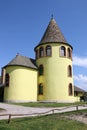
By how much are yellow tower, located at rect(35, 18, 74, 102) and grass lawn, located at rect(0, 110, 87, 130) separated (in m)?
19.8

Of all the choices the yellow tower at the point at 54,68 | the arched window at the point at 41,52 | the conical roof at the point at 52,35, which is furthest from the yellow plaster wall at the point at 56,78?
the conical roof at the point at 52,35

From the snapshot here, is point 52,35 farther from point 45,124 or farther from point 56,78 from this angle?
point 45,124

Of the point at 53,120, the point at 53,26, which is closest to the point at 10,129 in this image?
the point at 53,120

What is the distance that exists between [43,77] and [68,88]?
482 cm

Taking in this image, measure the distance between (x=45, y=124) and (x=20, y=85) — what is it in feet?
68.0

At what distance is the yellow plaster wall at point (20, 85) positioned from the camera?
120 feet

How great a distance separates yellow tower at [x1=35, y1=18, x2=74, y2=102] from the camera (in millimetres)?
38719

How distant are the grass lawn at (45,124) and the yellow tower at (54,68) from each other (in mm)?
19813

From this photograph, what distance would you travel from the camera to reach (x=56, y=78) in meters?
38.8

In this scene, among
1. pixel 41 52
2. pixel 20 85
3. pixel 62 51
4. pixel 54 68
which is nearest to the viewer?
pixel 20 85

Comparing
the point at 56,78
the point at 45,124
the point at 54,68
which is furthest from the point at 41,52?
the point at 45,124

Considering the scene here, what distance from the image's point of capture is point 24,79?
37.6 m

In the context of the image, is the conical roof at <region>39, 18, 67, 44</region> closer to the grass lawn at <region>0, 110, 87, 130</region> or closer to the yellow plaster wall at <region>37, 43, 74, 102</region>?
the yellow plaster wall at <region>37, 43, 74, 102</region>

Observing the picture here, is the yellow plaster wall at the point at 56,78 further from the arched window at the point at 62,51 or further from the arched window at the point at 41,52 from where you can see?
the arched window at the point at 41,52
